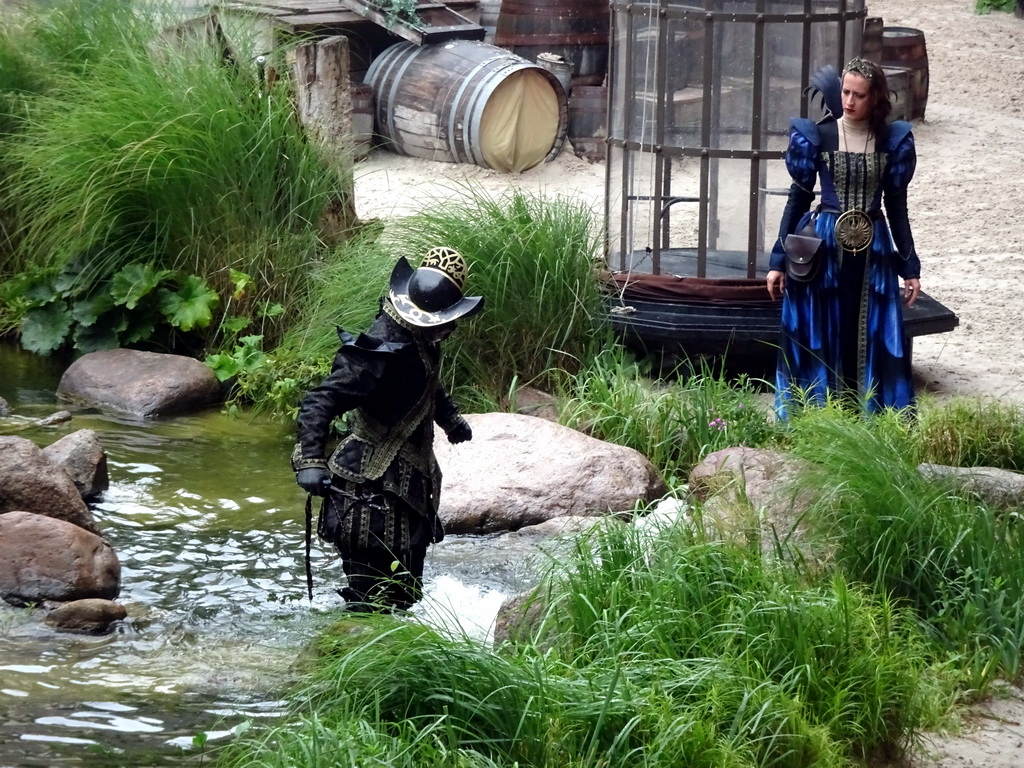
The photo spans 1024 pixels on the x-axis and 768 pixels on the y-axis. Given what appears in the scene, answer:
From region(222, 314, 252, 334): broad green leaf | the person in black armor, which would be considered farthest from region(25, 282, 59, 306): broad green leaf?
the person in black armor

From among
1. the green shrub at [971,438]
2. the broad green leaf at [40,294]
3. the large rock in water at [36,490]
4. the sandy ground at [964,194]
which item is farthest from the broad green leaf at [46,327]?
the green shrub at [971,438]

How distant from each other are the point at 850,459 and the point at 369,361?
1.67 meters

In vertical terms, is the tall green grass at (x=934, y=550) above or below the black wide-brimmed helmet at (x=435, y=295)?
below

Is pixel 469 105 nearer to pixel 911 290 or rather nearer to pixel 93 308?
pixel 93 308

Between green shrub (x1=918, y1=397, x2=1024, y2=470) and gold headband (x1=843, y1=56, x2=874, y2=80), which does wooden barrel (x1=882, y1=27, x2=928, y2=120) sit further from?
green shrub (x1=918, y1=397, x2=1024, y2=470)

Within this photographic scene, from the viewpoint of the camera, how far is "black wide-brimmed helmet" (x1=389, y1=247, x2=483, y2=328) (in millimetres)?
4316

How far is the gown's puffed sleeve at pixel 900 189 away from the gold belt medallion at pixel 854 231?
14cm

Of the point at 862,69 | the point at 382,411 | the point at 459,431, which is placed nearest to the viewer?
the point at 382,411

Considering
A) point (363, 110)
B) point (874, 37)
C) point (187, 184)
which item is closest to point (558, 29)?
point (363, 110)

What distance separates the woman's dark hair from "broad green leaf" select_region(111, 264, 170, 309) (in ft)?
13.0

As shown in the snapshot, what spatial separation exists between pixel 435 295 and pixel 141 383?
11.8 feet

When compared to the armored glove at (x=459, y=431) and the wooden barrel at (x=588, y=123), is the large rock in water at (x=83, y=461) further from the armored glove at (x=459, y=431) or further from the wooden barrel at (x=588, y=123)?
the wooden barrel at (x=588, y=123)

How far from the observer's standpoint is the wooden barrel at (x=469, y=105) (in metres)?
12.1

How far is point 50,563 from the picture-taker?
5.07 m
